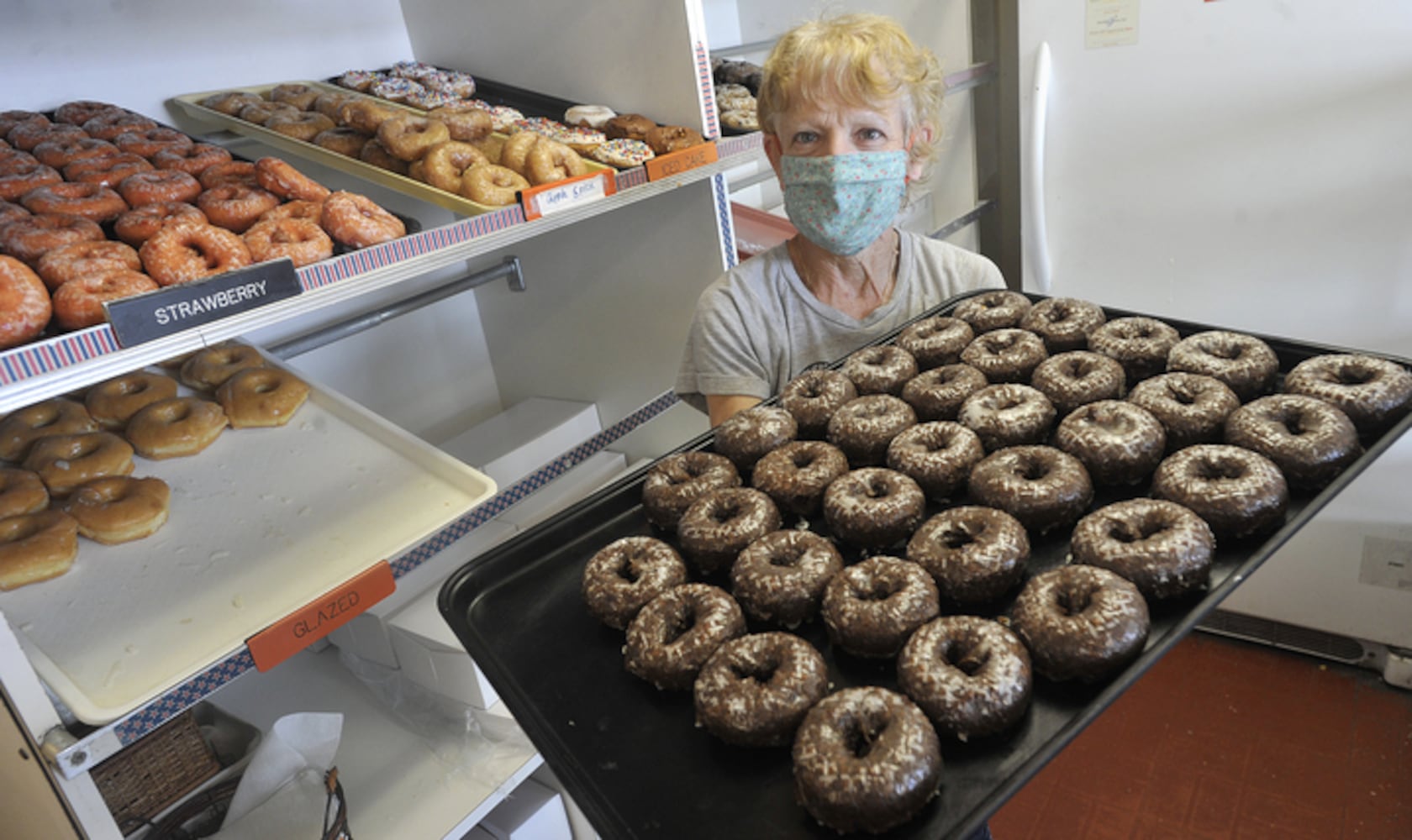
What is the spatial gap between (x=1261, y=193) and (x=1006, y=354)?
1388 millimetres

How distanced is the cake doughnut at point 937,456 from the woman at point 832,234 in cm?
48

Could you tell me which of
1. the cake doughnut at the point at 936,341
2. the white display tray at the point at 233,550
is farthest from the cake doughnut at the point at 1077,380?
the white display tray at the point at 233,550

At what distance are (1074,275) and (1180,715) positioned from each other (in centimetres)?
131

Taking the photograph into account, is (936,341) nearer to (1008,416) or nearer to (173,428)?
(1008,416)

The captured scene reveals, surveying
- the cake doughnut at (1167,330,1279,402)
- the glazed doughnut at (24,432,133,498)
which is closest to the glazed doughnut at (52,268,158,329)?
the glazed doughnut at (24,432,133,498)

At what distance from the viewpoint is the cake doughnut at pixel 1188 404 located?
114 cm

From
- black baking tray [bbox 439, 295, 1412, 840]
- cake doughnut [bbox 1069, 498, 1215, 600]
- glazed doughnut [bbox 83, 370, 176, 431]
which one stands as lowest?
black baking tray [bbox 439, 295, 1412, 840]

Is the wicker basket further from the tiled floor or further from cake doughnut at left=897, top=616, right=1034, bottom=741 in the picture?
the tiled floor

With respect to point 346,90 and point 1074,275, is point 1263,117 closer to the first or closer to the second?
point 1074,275

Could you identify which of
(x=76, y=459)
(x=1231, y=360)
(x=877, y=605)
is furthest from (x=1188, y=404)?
(x=76, y=459)

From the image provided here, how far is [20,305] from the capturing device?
1025 millimetres

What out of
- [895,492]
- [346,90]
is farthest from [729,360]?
[346,90]

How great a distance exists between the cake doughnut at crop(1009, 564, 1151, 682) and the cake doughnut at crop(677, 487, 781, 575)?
33cm

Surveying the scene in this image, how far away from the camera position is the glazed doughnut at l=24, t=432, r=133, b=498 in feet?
4.61
